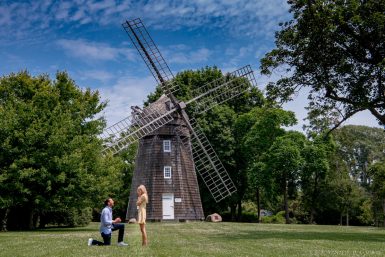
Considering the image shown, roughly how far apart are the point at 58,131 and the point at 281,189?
33621 millimetres

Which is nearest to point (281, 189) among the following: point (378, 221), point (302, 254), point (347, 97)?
point (378, 221)

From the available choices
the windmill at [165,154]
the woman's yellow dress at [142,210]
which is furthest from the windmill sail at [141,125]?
the woman's yellow dress at [142,210]

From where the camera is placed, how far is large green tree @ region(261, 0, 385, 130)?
25.6 metres

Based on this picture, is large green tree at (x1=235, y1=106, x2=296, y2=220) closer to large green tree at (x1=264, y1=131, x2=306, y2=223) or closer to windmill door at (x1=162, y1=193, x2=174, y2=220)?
large green tree at (x1=264, y1=131, x2=306, y2=223)

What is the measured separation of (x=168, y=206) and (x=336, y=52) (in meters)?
24.1

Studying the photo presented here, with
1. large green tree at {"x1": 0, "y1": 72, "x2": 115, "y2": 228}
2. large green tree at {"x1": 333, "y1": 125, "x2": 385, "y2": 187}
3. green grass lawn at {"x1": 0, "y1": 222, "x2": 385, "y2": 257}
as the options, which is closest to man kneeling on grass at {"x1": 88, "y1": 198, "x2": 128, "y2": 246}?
green grass lawn at {"x1": 0, "y1": 222, "x2": 385, "y2": 257}

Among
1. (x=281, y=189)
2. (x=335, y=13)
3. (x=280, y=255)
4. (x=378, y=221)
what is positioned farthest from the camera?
(x=378, y=221)

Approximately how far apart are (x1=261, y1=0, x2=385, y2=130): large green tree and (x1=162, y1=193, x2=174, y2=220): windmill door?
63.5 ft

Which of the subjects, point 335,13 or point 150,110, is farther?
point 150,110

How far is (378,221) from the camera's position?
62.8 metres

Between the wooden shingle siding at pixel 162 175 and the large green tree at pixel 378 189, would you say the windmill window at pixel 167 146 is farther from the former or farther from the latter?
the large green tree at pixel 378 189

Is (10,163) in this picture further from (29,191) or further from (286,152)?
(286,152)

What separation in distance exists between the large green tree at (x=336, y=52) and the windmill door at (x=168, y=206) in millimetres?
19363

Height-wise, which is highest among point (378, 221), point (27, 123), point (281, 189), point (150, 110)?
point (150, 110)
